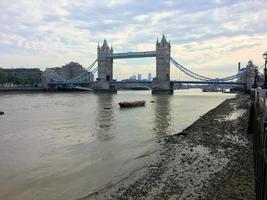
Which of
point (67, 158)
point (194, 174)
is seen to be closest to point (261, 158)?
point (194, 174)

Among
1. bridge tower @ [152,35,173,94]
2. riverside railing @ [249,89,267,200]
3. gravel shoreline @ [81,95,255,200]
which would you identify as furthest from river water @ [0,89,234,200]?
bridge tower @ [152,35,173,94]

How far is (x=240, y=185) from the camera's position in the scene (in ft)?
46.6

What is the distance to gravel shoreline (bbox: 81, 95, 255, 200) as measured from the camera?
14.0 meters

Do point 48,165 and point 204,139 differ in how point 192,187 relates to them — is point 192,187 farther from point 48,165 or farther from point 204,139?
point 204,139

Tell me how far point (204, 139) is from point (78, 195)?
1360 cm

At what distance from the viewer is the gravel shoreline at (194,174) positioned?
552 inches

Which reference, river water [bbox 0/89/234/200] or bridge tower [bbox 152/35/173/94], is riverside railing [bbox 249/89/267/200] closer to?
river water [bbox 0/89/234/200]

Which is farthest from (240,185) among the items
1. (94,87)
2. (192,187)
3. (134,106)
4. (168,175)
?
(94,87)

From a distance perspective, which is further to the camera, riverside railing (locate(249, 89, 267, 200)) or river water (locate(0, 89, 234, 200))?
river water (locate(0, 89, 234, 200))

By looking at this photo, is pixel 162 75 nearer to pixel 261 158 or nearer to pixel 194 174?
pixel 194 174

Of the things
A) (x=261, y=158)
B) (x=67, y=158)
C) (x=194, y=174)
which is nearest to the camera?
(x=261, y=158)

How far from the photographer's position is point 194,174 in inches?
670

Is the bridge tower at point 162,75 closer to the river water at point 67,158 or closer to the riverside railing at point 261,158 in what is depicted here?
the river water at point 67,158

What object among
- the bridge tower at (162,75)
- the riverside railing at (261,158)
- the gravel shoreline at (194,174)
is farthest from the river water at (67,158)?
the bridge tower at (162,75)
